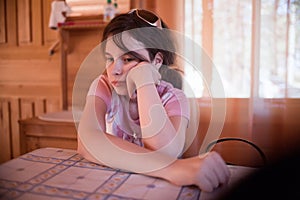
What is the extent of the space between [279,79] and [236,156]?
0.40 meters

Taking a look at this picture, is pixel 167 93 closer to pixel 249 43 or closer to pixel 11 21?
pixel 249 43

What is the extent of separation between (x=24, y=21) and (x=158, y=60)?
1.26 m

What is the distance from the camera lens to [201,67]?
4.13ft

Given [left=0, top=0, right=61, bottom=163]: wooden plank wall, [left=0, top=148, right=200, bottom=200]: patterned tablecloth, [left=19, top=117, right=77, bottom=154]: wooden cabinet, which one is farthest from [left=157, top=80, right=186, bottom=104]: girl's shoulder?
[left=0, top=0, right=61, bottom=163]: wooden plank wall

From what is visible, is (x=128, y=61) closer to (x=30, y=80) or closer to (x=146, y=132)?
(x=146, y=132)

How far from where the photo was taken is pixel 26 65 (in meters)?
1.62

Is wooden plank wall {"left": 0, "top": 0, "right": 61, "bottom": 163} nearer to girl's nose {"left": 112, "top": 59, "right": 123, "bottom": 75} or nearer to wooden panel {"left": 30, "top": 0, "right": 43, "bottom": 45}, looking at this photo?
wooden panel {"left": 30, "top": 0, "right": 43, "bottom": 45}

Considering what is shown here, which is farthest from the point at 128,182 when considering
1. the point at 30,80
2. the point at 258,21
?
the point at 30,80

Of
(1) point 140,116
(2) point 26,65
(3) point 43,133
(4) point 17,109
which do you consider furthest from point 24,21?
(1) point 140,116

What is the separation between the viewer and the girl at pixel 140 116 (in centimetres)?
37

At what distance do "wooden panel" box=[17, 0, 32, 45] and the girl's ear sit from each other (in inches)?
48.7

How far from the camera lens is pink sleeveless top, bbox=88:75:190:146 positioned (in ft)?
1.86

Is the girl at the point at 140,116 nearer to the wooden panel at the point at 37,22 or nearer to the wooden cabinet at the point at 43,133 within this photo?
the wooden cabinet at the point at 43,133

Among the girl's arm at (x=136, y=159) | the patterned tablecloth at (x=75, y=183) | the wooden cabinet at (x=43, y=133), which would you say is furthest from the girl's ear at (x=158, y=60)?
the wooden cabinet at (x=43, y=133)
